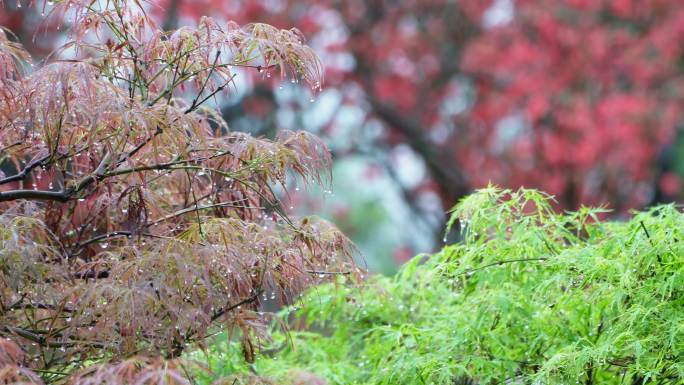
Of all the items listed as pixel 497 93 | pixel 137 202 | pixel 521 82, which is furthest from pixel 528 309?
pixel 497 93

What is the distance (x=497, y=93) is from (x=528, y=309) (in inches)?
261

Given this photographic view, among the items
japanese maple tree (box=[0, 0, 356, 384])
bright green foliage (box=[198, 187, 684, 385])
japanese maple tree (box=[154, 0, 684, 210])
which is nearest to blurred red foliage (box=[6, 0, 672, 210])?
japanese maple tree (box=[154, 0, 684, 210])

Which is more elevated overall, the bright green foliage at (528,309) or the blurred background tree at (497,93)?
the blurred background tree at (497,93)

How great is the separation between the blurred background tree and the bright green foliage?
545 cm

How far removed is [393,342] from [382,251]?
12718 millimetres

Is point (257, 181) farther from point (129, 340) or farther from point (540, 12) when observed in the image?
point (540, 12)

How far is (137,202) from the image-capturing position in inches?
110

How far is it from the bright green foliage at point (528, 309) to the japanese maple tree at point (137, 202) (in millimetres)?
350

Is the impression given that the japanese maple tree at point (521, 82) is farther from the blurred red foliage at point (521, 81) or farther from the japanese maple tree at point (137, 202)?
the japanese maple tree at point (137, 202)

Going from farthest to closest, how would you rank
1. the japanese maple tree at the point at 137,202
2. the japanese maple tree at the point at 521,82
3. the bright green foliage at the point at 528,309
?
the japanese maple tree at the point at 521,82 < the bright green foliage at the point at 528,309 < the japanese maple tree at the point at 137,202

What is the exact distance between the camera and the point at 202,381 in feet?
9.87

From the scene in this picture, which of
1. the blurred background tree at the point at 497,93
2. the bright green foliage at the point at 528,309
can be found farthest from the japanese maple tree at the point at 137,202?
the blurred background tree at the point at 497,93

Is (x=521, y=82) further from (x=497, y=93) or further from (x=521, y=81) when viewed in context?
(x=497, y=93)

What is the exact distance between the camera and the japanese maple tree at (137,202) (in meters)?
2.43
